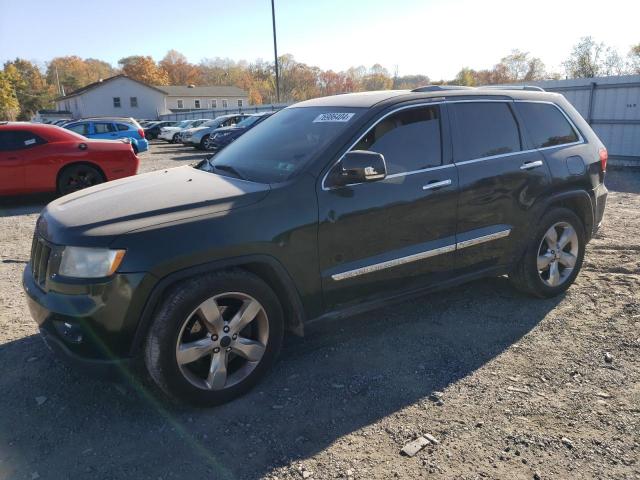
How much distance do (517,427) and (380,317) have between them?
5.36 ft

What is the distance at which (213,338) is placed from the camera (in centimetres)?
300

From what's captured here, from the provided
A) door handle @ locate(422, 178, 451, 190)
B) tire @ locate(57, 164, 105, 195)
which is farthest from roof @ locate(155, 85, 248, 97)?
door handle @ locate(422, 178, 451, 190)

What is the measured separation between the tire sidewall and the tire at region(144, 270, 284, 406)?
95.9 inches

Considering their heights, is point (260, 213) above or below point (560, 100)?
below

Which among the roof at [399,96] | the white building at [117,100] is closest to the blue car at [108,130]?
the roof at [399,96]

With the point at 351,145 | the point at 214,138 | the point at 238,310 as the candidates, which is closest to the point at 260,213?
the point at 238,310

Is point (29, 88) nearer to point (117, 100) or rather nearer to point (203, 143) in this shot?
point (117, 100)

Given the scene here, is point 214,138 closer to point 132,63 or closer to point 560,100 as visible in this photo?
point 560,100

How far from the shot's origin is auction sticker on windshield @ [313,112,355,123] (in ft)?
11.8

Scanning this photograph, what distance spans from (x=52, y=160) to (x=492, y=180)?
8169 millimetres

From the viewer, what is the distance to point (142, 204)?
10.1 feet

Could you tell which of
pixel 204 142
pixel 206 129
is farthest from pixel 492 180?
pixel 206 129

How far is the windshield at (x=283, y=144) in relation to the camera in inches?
136

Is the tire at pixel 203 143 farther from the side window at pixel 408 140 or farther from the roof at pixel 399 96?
the side window at pixel 408 140
